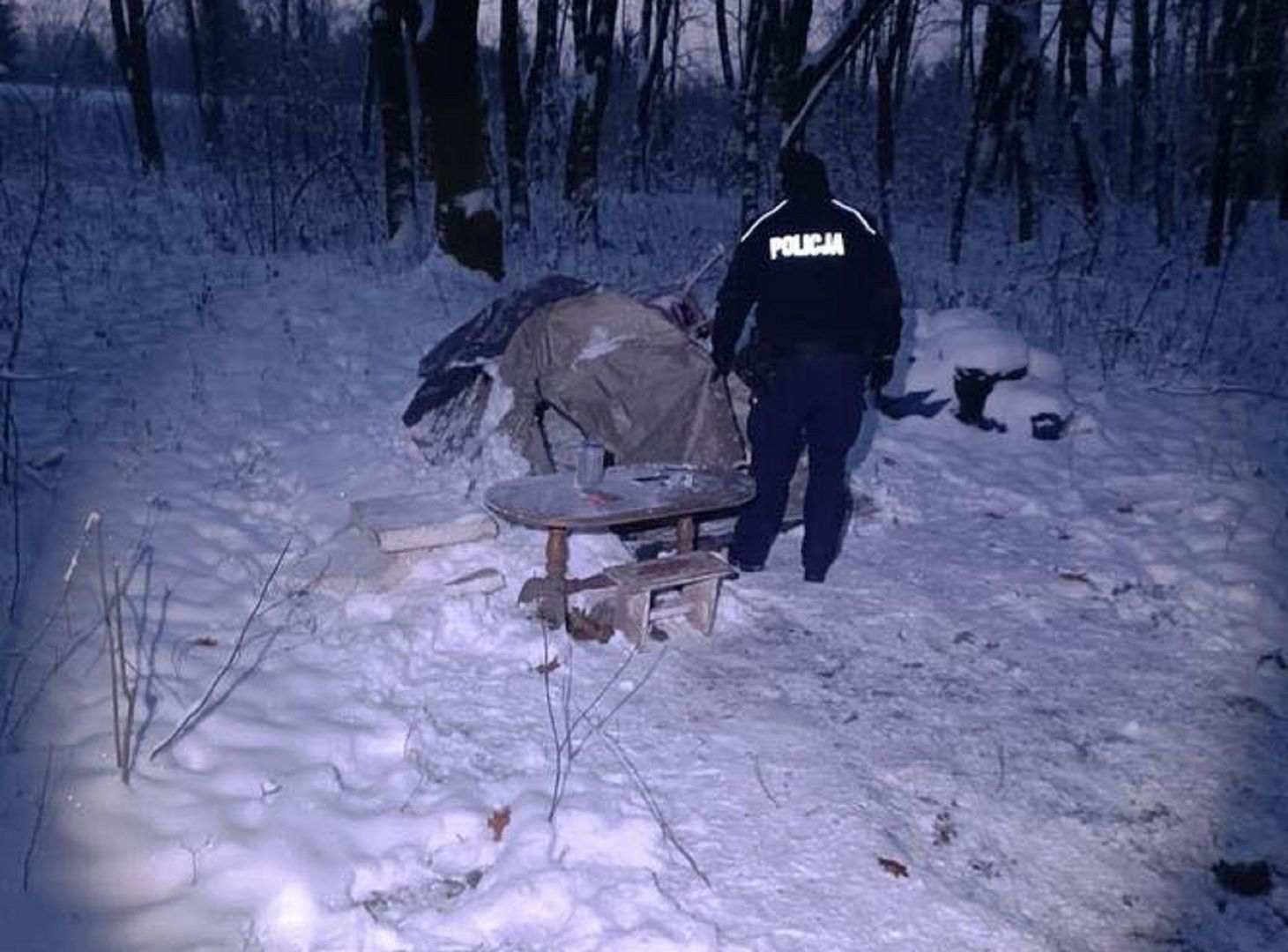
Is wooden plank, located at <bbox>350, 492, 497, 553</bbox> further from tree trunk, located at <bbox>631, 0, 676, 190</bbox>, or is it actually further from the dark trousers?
tree trunk, located at <bbox>631, 0, 676, 190</bbox>

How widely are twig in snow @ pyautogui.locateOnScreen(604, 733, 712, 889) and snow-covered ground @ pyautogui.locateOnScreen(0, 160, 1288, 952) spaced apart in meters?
0.01

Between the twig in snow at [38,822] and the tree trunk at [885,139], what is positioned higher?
the tree trunk at [885,139]

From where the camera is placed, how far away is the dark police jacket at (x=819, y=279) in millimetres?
5367

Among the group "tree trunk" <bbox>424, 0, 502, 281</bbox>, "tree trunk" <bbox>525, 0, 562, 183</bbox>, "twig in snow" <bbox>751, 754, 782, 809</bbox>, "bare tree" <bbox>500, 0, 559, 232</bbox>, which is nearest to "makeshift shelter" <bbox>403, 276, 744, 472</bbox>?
"twig in snow" <bbox>751, 754, 782, 809</bbox>

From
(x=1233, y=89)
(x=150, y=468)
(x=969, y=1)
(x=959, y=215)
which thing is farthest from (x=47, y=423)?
(x=1233, y=89)

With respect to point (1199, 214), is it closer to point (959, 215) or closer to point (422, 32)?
point (959, 215)

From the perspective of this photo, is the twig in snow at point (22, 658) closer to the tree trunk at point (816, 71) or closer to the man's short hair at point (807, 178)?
the man's short hair at point (807, 178)

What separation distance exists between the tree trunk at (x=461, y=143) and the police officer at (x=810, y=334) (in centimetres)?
553

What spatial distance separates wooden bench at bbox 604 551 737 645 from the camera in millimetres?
4863

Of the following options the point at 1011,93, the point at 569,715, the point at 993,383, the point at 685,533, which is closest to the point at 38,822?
the point at 569,715

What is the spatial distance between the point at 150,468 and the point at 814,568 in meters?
4.14

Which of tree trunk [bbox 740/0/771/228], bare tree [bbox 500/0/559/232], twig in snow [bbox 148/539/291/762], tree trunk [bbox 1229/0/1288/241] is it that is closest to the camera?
twig in snow [bbox 148/539/291/762]

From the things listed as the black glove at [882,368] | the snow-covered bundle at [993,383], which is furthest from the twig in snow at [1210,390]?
the black glove at [882,368]

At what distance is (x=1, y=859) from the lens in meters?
3.12
